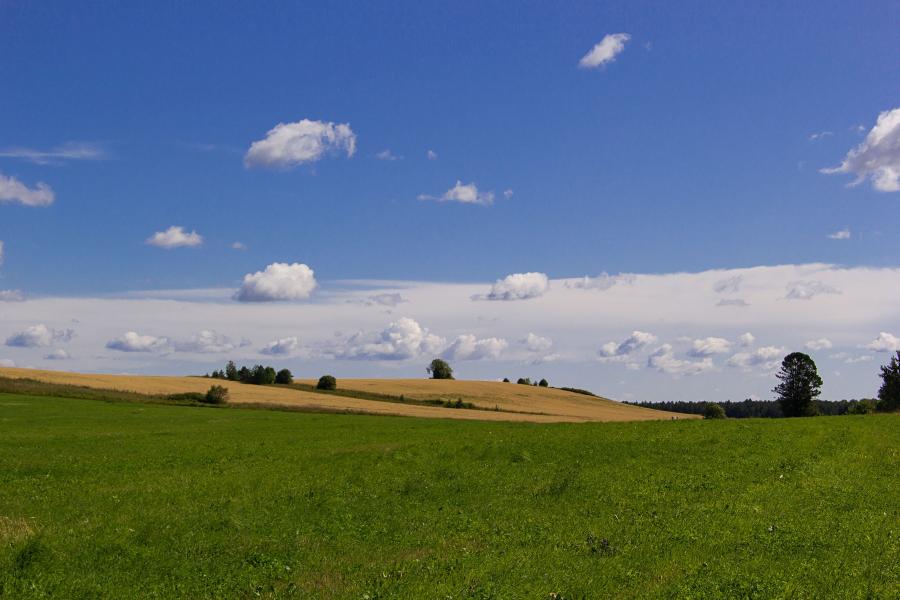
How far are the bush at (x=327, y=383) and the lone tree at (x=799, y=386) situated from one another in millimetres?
66861

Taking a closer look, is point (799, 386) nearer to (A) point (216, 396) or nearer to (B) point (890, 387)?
(B) point (890, 387)

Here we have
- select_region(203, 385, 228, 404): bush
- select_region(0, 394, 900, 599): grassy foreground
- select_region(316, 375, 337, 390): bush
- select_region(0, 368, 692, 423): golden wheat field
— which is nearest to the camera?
select_region(0, 394, 900, 599): grassy foreground

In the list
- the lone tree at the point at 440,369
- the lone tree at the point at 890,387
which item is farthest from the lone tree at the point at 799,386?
the lone tree at the point at 440,369

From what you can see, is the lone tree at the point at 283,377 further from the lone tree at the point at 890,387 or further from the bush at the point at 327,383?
the lone tree at the point at 890,387

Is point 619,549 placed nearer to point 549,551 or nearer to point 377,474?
point 549,551

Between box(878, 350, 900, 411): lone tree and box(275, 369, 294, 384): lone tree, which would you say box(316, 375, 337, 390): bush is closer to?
box(275, 369, 294, 384): lone tree

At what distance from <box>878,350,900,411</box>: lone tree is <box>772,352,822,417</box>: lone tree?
9.00m

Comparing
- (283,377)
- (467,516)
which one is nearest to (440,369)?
(283,377)

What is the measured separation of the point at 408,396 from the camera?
365 ft

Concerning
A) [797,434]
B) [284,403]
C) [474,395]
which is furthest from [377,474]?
[474,395]

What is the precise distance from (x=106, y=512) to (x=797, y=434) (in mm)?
32029

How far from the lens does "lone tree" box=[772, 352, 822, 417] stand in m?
108

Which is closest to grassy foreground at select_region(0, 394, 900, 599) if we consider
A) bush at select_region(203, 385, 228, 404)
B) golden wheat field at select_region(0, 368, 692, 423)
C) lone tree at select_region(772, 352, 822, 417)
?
bush at select_region(203, 385, 228, 404)

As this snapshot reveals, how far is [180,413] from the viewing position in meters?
68.5
